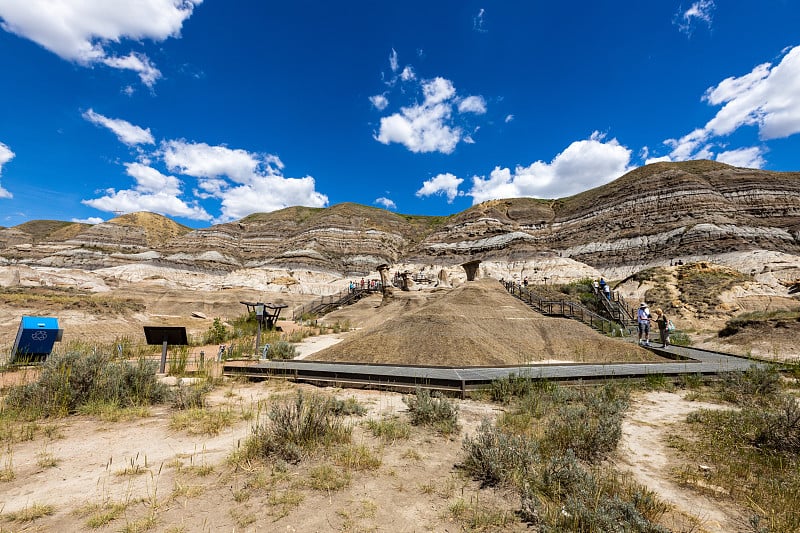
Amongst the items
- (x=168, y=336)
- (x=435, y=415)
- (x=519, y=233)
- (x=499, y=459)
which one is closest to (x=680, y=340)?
(x=435, y=415)

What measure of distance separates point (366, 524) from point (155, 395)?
6.26m

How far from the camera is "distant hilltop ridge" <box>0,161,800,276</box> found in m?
44.6

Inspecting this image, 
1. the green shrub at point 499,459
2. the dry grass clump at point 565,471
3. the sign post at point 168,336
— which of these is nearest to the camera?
the dry grass clump at point 565,471

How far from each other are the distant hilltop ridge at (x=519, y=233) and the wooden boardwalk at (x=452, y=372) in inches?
1662

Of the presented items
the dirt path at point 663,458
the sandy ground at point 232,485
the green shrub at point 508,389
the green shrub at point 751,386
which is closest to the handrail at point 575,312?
the green shrub at point 751,386

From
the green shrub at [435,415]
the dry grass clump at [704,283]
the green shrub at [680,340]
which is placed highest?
the dry grass clump at [704,283]

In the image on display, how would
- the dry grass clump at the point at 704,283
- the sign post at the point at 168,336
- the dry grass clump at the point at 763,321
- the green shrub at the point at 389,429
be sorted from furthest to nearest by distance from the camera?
the dry grass clump at the point at 704,283
the dry grass clump at the point at 763,321
the sign post at the point at 168,336
the green shrub at the point at 389,429

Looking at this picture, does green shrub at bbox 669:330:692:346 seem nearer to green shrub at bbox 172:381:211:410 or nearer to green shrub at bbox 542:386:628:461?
green shrub at bbox 542:386:628:461

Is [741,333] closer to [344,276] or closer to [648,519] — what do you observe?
[648,519]

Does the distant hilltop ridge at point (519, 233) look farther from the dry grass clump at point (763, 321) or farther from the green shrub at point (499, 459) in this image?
the green shrub at point (499, 459)

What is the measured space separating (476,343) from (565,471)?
8.36 m

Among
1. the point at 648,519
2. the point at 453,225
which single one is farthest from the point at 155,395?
the point at 453,225

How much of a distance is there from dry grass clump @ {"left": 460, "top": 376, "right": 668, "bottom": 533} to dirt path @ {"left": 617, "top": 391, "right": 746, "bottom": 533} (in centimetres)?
29

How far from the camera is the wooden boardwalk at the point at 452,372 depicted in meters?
8.45
